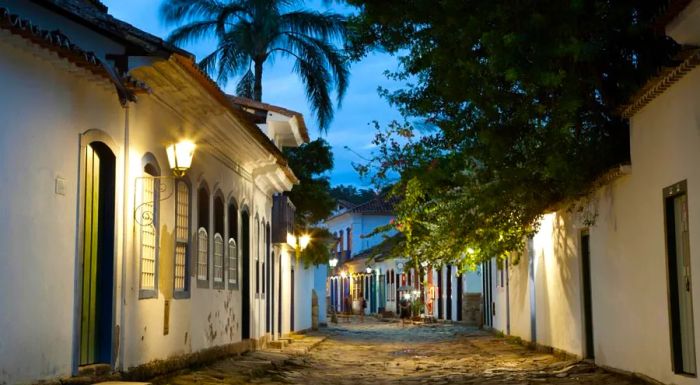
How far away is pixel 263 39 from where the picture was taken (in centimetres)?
2909

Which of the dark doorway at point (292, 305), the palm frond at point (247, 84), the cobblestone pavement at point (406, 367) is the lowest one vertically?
the cobblestone pavement at point (406, 367)

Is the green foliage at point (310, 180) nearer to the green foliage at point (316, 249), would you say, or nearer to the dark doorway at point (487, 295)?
the green foliage at point (316, 249)

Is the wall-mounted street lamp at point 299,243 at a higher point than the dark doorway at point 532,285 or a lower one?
higher

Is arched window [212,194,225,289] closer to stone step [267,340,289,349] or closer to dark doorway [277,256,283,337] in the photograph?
stone step [267,340,289,349]

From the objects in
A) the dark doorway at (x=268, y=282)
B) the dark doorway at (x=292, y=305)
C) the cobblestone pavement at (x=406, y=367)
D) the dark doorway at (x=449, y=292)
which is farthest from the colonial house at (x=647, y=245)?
the dark doorway at (x=449, y=292)

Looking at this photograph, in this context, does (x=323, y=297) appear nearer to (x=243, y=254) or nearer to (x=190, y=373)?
(x=243, y=254)

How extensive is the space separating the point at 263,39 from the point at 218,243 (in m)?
14.5

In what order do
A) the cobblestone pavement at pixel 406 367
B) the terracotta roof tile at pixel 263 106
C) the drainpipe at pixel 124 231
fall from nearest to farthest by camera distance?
the drainpipe at pixel 124 231, the cobblestone pavement at pixel 406 367, the terracotta roof tile at pixel 263 106

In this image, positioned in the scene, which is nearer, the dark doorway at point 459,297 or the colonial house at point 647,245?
the colonial house at point 647,245

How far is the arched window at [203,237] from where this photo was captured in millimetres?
14328

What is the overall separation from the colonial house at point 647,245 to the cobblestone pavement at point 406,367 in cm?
64

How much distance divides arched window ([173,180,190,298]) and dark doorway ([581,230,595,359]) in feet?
20.5

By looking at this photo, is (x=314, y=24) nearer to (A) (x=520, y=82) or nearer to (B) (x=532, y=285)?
(B) (x=532, y=285)

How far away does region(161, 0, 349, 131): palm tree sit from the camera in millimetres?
29219
